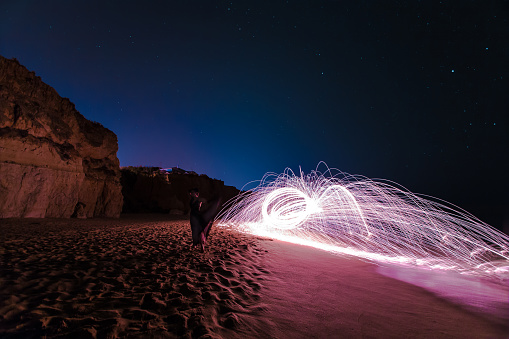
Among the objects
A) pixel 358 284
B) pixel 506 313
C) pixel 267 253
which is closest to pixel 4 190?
pixel 267 253

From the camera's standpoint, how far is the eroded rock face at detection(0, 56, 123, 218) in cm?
959

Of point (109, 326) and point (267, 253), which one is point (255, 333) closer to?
point (109, 326)

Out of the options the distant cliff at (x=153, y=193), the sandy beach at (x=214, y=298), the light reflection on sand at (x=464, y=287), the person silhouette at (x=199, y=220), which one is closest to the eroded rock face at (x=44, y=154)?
the sandy beach at (x=214, y=298)

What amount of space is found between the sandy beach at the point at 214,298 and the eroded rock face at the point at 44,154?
16.3ft

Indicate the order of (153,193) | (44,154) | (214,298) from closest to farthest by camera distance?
(214,298) < (44,154) < (153,193)

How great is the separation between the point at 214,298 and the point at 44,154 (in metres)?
12.7

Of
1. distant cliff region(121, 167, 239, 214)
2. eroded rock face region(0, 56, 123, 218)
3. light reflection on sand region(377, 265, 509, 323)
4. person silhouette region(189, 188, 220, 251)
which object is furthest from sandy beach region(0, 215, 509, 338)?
Result: distant cliff region(121, 167, 239, 214)

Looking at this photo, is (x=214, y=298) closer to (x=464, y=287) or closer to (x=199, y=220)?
(x=199, y=220)

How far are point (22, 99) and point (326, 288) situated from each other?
15.6 meters

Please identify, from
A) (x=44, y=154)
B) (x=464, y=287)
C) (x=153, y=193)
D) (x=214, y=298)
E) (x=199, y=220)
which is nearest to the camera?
(x=214, y=298)

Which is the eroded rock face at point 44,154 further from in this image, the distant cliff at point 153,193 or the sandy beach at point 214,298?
the distant cliff at point 153,193

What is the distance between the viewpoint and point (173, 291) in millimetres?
3721

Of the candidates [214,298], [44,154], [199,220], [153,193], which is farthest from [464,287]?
[153,193]

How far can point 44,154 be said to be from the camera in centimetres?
1092
